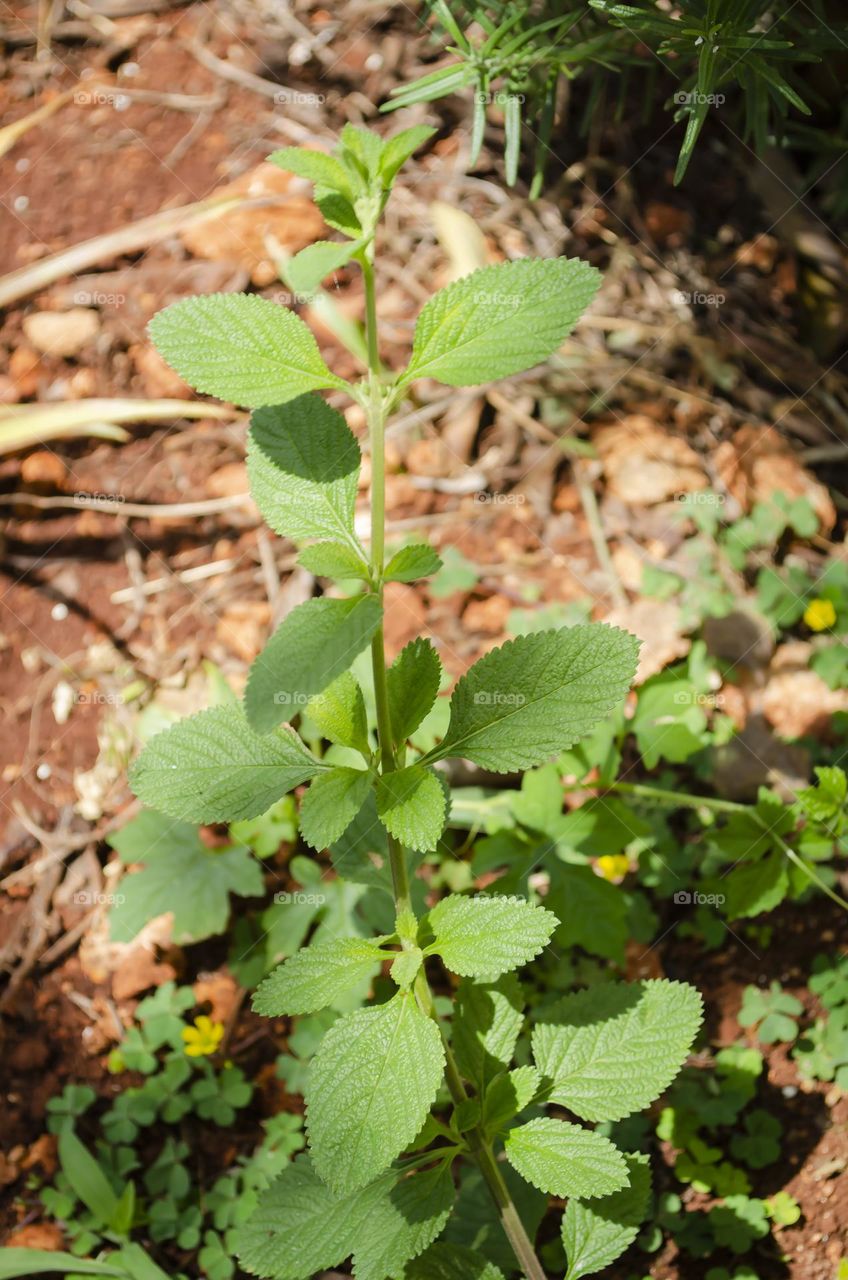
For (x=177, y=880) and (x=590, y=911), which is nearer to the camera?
(x=590, y=911)

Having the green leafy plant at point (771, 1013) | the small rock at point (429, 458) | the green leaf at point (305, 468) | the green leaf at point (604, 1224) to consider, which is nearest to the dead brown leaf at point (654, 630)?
the small rock at point (429, 458)

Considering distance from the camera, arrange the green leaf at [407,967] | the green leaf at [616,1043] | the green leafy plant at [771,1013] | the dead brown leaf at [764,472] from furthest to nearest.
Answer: the dead brown leaf at [764,472], the green leafy plant at [771,1013], the green leaf at [616,1043], the green leaf at [407,967]

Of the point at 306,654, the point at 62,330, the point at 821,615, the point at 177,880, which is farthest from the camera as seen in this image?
the point at 62,330

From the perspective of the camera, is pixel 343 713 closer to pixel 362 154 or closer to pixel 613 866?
pixel 362 154

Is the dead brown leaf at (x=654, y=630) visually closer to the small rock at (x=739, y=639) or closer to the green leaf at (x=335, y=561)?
the small rock at (x=739, y=639)

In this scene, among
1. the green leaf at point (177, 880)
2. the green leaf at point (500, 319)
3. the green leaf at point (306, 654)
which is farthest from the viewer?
the green leaf at point (177, 880)

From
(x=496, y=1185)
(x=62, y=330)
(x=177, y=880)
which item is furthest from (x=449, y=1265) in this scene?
(x=62, y=330)

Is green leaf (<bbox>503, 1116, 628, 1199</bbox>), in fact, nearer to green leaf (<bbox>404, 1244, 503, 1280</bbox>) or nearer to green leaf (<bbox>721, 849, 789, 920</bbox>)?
green leaf (<bbox>404, 1244, 503, 1280</bbox>)
